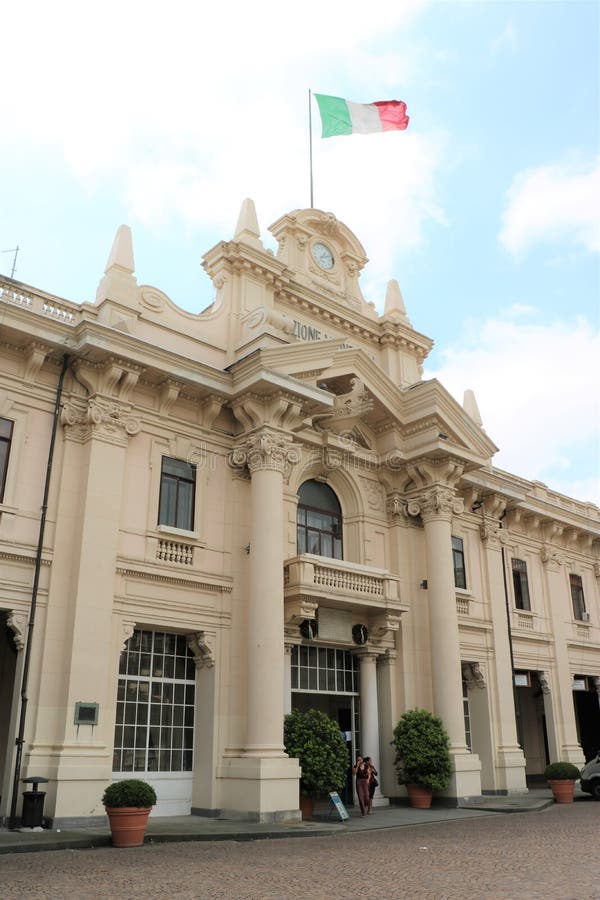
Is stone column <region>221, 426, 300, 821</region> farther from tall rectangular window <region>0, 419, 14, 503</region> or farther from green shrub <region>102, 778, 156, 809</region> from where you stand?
tall rectangular window <region>0, 419, 14, 503</region>

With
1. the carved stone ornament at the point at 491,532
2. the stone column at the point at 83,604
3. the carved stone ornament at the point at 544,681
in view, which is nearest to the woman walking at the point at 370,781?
the stone column at the point at 83,604

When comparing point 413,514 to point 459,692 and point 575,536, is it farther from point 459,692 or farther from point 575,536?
point 575,536

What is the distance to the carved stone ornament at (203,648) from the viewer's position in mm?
18734

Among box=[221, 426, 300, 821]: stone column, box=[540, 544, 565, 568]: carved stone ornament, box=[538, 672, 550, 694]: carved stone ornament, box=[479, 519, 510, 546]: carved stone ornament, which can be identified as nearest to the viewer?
box=[221, 426, 300, 821]: stone column

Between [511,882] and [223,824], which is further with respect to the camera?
[223,824]

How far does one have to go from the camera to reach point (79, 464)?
17.8 m

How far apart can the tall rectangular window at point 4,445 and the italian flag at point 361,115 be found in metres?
15.5

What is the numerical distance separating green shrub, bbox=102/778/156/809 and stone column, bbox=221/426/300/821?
417 centimetres

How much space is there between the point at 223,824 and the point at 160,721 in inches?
115

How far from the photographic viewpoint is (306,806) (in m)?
18.0

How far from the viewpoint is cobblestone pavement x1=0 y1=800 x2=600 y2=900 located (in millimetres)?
9188

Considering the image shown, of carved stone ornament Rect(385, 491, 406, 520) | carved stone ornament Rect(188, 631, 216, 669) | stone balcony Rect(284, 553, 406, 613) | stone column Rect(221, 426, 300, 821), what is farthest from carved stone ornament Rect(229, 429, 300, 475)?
carved stone ornament Rect(385, 491, 406, 520)

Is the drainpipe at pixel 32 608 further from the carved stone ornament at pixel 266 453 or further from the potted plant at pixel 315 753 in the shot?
the potted plant at pixel 315 753

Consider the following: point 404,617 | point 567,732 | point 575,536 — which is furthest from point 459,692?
point 575,536
